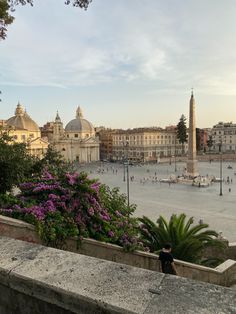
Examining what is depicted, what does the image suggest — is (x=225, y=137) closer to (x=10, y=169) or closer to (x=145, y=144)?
(x=145, y=144)

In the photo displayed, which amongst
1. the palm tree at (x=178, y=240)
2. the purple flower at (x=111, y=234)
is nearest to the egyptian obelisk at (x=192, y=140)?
the palm tree at (x=178, y=240)

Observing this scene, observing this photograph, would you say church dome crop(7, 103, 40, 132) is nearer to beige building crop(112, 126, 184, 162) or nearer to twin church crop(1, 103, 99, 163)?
twin church crop(1, 103, 99, 163)

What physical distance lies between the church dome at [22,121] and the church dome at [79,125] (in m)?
17.6

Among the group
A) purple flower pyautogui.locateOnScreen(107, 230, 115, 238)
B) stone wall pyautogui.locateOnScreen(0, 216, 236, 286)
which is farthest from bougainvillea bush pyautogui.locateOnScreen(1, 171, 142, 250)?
stone wall pyautogui.locateOnScreen(0, 216, 236, 286)

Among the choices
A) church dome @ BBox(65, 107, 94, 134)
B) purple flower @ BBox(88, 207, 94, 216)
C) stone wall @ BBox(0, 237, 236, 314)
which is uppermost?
church dome @ BBox(65, 107, 94, 134)

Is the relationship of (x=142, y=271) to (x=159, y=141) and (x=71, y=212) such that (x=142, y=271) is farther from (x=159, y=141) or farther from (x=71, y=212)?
(x=159, y=141)

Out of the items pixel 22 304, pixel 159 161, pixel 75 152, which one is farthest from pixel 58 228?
pixel 75 152

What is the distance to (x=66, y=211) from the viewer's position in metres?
6.41

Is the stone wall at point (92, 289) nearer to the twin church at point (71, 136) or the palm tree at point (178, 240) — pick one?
the palm tree at point (178, 240)

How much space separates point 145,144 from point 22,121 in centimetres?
3765

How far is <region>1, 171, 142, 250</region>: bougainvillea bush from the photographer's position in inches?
229

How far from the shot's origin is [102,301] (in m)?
1.66

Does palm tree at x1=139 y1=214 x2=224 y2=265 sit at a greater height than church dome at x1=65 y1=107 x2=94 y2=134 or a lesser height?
lesser

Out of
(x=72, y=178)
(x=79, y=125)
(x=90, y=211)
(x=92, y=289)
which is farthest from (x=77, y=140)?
(x=92, y=289)
